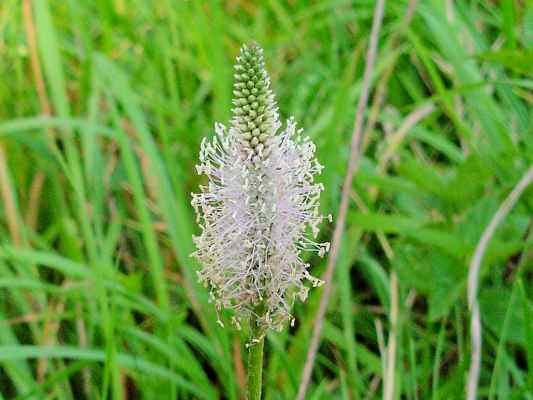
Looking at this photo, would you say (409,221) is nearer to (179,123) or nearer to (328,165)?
(328,165)

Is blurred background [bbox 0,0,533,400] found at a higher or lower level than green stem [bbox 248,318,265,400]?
higher

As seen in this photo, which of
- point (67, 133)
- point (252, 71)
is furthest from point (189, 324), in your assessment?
point (252, 71)

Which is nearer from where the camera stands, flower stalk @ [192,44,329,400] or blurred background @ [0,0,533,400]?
flower stalk @ [192,44,329,400]

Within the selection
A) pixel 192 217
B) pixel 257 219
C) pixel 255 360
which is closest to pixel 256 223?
pixel 257 219

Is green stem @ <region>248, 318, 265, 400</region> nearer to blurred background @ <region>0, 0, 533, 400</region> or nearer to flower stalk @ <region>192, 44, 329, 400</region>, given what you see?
flower stalk @ <region>192, 44, 329, 400</region>

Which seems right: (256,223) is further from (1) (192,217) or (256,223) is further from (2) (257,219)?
(1) (192,217)

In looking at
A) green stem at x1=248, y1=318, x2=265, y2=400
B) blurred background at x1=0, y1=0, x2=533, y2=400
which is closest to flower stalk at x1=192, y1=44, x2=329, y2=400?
green stem at x1=248, y1=318, x2=265, y2=400

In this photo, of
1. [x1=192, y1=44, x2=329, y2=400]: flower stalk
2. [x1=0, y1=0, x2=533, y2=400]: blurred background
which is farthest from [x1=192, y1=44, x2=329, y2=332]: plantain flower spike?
[x1=0, y1=0, x2=533, y2=400]: blurred background

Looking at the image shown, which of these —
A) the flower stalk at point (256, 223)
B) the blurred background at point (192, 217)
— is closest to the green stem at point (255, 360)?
the flower stalk at point (256, 223)
